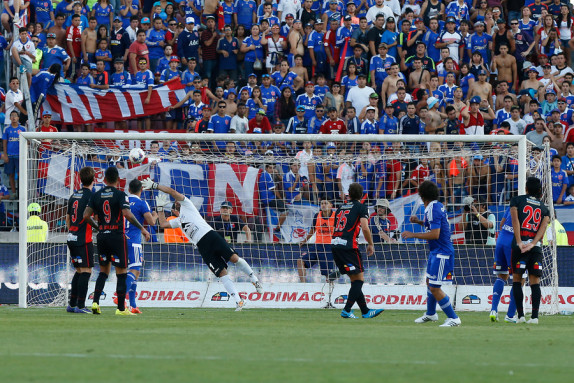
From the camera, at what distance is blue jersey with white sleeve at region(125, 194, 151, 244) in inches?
641

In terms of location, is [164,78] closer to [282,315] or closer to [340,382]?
[282,315]

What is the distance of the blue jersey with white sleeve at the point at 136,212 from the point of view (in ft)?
53.4

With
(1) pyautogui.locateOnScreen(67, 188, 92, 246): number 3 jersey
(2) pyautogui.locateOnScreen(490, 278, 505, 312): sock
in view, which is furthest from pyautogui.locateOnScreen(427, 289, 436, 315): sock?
(1) pyautogui.locateOnScreen(67, 188, 92, 246): number 3 jersey

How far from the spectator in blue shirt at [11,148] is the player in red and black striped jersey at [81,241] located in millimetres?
9113

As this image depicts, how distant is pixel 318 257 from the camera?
20031 millimetres

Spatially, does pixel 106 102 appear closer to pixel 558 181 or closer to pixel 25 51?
pixel 25 51

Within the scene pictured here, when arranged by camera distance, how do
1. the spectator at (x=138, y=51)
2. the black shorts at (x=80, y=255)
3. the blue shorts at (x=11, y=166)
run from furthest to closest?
the spectator at (x=138, y=51), the blue shorts at (x=11, y=166), the black shorts at (x=80, y=255)

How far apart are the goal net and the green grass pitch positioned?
5310 mm

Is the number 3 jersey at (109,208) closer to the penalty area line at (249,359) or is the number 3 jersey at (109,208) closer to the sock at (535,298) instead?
the penalty area line at (249,359)

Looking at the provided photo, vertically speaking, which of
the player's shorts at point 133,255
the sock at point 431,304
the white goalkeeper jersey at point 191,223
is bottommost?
the sock at point 431,304

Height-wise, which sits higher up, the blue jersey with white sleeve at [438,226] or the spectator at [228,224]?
the blue jersey with white sleeve at [438,226]

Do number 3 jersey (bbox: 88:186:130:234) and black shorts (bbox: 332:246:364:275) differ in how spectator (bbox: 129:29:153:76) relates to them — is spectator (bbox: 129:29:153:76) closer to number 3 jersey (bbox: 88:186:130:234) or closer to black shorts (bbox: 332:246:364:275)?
number 3 jersey (bbox: 88:186:130:234)

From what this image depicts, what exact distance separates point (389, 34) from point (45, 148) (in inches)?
464

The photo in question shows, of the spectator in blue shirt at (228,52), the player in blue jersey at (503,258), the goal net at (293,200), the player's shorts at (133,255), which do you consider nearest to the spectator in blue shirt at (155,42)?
the spectator in blue shirt at (228,52)
